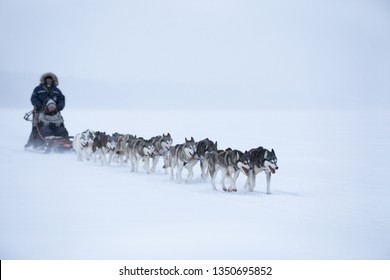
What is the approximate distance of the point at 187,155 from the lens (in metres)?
6.62

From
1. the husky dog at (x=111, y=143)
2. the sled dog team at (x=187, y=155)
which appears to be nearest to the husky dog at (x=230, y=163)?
the sled dog team at (x=187, y=155)

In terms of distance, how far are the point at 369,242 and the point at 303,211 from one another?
3.46 ft

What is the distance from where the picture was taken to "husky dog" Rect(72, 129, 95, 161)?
27.5ft

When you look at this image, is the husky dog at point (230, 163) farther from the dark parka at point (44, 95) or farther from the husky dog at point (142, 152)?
the dark parka at point (44, 95)

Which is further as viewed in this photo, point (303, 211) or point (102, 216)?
point (303, 211)

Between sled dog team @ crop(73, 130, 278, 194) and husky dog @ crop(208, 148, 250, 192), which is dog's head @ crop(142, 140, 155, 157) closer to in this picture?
sled dog team @ crop(73, 130, 278, 194)

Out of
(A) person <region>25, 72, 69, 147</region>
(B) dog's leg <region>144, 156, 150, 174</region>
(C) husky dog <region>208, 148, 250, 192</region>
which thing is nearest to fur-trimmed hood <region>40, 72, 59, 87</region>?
(A) person <region>25, 72, 69, 147</region>

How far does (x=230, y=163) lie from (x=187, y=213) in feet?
3.91

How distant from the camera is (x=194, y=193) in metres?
5.97

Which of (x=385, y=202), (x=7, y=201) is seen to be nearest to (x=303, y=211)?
(x=385, y=202)

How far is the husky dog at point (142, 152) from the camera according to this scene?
7293mm

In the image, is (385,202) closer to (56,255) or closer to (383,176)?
(383,176)

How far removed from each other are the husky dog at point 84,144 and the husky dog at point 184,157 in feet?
6.40

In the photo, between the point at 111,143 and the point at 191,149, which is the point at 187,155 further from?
the point at 111,143
